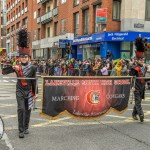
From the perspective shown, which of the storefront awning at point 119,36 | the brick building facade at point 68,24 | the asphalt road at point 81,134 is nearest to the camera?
the asphalt road at point 81,134

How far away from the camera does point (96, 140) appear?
22.6 ft

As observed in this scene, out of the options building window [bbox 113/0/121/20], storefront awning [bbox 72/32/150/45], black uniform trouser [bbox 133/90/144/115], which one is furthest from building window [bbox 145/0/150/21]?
black uniform trouser [bbox 133/90/144/115]

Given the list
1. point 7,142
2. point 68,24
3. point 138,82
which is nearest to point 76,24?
point 68,24

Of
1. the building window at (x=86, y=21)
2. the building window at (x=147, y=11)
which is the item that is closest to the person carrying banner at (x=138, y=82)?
the building window at (x=147, y=11)

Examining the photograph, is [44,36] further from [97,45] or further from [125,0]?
[125,0]

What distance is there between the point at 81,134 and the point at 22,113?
133 centimetres

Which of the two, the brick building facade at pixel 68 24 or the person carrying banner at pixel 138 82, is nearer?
the person carrying banner at pixel 138 82

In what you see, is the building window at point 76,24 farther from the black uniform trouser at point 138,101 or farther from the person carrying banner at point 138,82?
the black uniform trouser at point 138,101

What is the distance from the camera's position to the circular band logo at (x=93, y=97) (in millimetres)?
8117

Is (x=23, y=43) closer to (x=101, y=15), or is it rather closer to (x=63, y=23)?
(x=101, y=15)

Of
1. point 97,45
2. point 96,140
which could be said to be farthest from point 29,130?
point 97,45

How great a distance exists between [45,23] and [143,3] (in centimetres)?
2305

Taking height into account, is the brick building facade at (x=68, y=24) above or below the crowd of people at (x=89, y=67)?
above

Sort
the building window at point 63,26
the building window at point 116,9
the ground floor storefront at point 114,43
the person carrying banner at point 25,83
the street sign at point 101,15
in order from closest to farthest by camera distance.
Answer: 1. the person carrying banner at point 25,83
2. the ground floor storefront at point 114,43
3. the street sign at point 101,15
4. the building window at point 116,9
5. the building window at point 63,26
